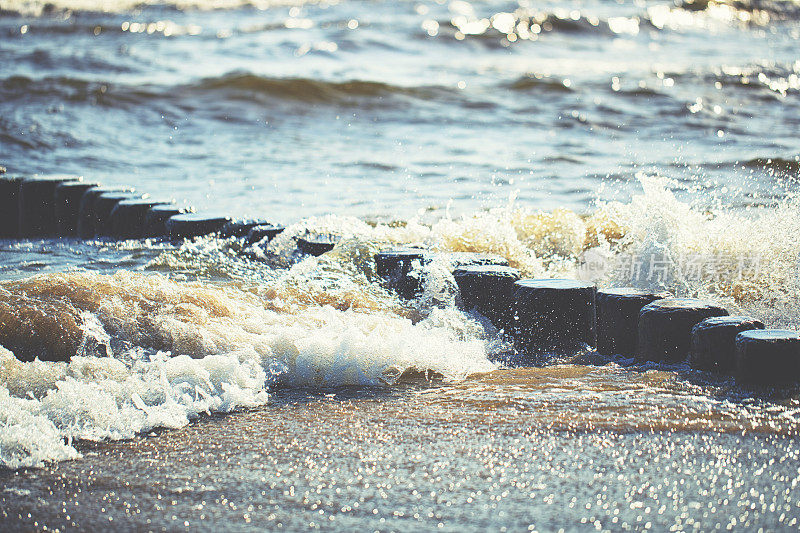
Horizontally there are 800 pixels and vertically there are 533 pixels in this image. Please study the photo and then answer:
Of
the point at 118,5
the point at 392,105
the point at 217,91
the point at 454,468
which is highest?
the point at 118,5

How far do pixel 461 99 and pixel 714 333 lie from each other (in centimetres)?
1058

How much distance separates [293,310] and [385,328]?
64 cm

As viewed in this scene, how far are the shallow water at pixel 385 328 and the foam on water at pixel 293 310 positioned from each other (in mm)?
15

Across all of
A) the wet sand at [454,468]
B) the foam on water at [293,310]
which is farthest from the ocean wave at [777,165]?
the wet sand at [454,468]

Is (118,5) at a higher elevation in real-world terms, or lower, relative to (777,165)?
higher

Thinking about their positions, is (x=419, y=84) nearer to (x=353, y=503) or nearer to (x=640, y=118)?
(x=640, y=118)

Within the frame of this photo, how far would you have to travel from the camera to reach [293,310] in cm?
484

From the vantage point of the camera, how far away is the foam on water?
3.58m

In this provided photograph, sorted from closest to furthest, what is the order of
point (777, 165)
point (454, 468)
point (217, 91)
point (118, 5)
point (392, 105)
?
point (454, 468) → point (777, 165) → point (392, 105) → point (217, 91) → point (118, 5)

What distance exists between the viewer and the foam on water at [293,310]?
3.58 m

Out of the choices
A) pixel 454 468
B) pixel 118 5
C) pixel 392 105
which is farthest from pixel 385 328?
pixel 118 5

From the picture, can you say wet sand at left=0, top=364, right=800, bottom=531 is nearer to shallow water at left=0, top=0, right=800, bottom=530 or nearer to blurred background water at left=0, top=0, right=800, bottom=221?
shallow water at left=0, top=0, right=800, bottom=530

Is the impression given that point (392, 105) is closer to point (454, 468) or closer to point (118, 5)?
point (454, 468)

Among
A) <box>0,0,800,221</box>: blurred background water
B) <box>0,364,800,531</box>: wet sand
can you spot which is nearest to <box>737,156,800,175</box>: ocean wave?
<box>0,0,800,221</box>: blurred background water
